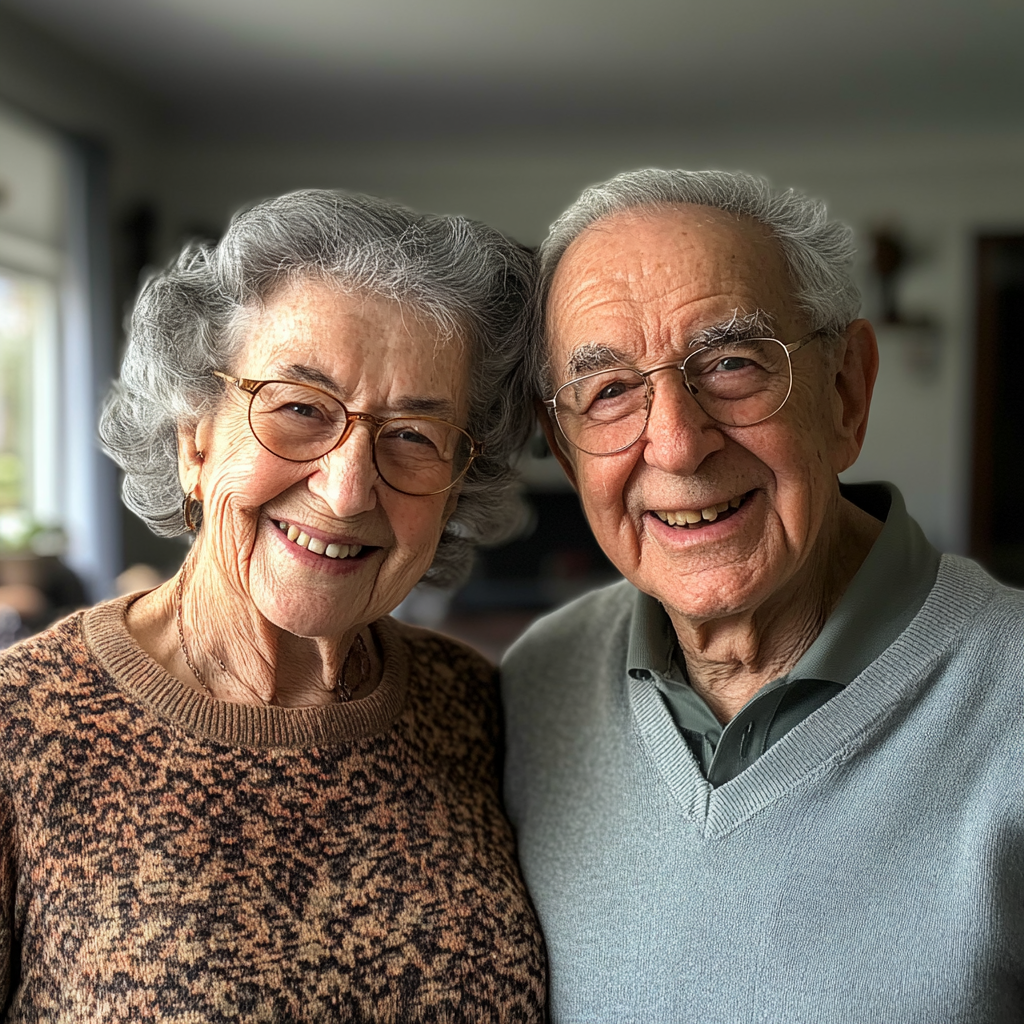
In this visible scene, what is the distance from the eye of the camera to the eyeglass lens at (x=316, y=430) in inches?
48.1

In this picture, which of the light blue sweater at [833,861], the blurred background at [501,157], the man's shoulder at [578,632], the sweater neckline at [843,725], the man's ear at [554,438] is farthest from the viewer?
the blurred background at [501,157]

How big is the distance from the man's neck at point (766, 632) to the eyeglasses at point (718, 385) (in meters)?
0.21

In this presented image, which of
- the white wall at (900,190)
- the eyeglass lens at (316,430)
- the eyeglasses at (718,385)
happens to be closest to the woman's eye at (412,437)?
the eyeglass lens at (316,430)

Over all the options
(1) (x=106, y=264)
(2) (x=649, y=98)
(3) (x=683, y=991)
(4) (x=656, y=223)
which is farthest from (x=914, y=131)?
(3) (x=683, y=991)

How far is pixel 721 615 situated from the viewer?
4.13 ft

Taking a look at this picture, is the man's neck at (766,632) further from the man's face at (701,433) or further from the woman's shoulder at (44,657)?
the woman's shoulder at (44,657)

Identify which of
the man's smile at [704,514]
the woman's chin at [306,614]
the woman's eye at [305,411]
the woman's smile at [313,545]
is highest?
the woman's eye at [305,411]

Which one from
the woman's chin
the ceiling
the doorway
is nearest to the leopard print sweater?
the woman's chin

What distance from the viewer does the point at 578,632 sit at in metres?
1.60

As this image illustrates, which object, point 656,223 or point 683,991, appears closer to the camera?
point 683,991

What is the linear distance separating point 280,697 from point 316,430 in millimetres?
342

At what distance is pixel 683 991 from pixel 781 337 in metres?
0.75

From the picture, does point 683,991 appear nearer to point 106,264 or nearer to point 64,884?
point 64,884

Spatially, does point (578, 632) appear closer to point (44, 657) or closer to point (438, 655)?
point (438, 655)
